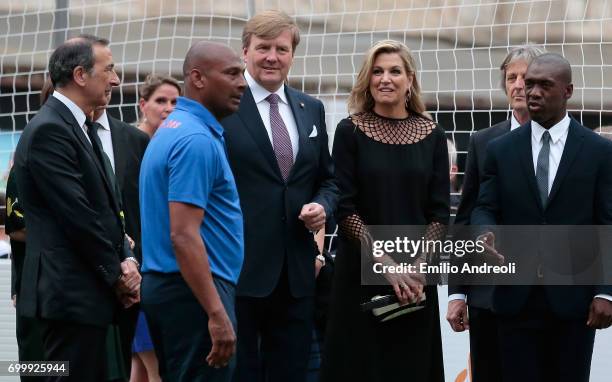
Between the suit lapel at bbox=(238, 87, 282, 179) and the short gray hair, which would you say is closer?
the suit lapel at bbox=(238, 87, 282, 179)

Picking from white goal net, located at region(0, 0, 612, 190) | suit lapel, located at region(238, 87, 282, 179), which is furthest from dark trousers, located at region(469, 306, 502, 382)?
white goal net, located at region(0, 0, 612, 190)

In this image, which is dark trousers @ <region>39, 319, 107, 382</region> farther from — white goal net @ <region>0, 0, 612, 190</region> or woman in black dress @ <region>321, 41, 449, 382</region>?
white goal net @ <region>0, 0, 612, 190</region>

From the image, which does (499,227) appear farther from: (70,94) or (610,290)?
(70,94)

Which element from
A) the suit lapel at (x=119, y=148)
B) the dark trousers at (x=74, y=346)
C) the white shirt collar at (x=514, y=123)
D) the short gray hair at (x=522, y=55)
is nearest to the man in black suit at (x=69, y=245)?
the dark trousers at (x=74, y=346)

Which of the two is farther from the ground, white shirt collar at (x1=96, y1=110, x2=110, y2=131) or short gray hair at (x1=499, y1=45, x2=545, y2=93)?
short gray hair at (x1=499, y1=45, x2=545, y2=93)

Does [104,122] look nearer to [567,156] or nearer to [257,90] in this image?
[257,90]

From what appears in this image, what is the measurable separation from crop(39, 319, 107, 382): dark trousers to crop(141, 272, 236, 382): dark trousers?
0.48 metres

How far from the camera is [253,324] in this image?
5.82 m

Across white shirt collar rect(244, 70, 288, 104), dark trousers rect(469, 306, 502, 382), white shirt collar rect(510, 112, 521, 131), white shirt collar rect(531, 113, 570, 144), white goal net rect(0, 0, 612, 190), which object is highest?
white goal net rect(0, 0, 612, 190)

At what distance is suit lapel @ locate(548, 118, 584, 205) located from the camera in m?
5.85

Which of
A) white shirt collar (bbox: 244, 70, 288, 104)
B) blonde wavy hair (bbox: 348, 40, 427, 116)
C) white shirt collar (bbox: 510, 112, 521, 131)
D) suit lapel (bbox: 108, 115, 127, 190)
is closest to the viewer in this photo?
white shirt collar (bbox: 244, 70, 288, 104)

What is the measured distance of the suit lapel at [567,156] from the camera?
230 inches

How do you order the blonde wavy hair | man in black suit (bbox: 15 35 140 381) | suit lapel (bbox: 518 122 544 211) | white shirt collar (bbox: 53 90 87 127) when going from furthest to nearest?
1. the blonde wavy hair
2. suit lapel (bbox: 518 122 544 211)
3. white shirt collar (bbox: 53 90 87 127)
4. man in black suit (bbox: 15 35 140 381)

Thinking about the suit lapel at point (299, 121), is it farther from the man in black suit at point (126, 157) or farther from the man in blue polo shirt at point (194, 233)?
the man in black suit at point (126, 157)
